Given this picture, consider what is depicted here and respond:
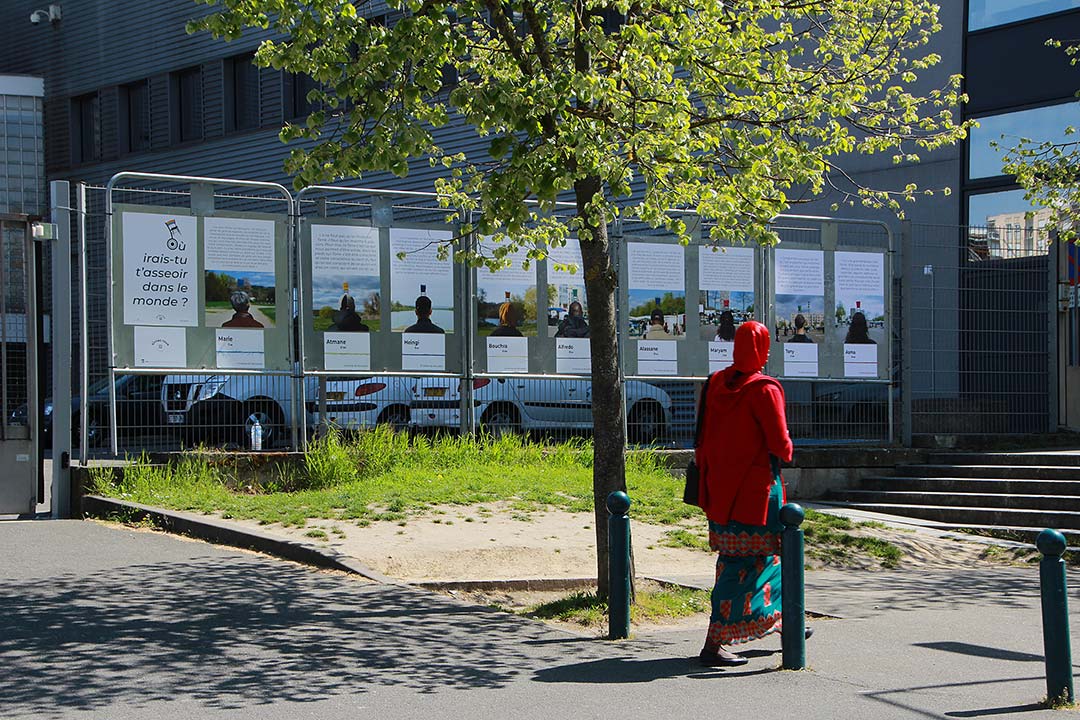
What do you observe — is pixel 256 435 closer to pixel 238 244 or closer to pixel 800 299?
pixel 238 244

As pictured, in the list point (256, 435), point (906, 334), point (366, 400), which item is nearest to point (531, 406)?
point (366, 400)

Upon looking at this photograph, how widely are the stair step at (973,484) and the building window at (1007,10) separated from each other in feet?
28.8

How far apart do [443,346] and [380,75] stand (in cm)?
610

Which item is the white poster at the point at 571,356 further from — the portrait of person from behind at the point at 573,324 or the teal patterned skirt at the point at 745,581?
the teal patterned skirt at the point at 745,581

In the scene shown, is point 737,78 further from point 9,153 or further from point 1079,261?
point 9,153

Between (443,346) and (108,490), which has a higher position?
(443,346)

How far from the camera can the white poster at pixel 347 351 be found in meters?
13.2

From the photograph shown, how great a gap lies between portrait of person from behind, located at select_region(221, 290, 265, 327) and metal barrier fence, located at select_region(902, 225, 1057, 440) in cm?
802

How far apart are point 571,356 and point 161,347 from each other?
462 centimetres

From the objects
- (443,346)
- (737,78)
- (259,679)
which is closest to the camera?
(259,679)

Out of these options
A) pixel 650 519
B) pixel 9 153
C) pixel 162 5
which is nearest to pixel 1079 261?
pixel 650 519

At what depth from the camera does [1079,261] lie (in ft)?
53.2

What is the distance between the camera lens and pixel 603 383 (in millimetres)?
8406

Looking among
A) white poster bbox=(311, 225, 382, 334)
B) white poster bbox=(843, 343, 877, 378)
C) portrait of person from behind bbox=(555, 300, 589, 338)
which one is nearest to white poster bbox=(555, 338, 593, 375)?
portrait of person from behind bbox=(555, 300, 589, 338)
